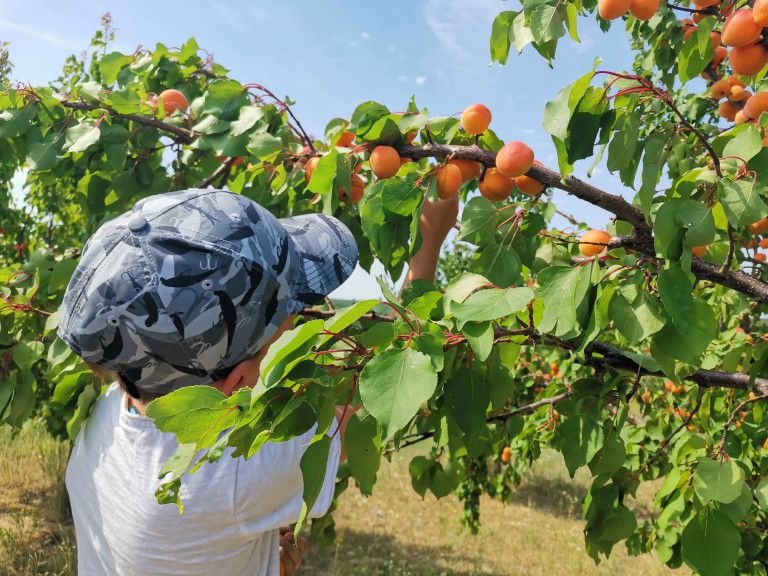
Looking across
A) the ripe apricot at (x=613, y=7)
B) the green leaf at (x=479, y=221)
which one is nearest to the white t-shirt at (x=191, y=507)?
the green leaf at (x=479, y=221)

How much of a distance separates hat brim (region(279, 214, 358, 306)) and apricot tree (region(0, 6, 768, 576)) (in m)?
0.06

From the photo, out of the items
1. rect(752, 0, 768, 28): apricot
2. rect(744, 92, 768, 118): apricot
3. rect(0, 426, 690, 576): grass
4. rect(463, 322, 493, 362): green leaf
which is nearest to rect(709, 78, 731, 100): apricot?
rect(744, 92, 768, 118): apricot

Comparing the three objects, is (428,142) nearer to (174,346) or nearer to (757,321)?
(174,346)

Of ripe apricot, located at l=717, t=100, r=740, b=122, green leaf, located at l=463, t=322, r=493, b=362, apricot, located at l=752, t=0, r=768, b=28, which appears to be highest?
ripe apricot, located at l=717, t=100, r=740, b=122

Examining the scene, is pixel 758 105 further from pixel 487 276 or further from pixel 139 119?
pixel 139 119

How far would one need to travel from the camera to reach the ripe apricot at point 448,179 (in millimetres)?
1120

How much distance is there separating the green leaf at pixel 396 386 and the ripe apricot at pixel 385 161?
62cm

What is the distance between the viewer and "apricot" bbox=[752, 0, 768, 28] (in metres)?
1.11

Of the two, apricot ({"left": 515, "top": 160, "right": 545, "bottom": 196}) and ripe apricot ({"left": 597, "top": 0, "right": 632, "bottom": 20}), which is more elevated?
ripe apricot ({"left": 597, "top": 0, "right": 632, "bottom": 20})

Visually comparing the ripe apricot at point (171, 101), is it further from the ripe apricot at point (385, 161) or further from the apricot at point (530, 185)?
the apricot at point (530, 185)

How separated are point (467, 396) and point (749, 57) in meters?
1.03

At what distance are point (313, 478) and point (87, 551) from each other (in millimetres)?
946

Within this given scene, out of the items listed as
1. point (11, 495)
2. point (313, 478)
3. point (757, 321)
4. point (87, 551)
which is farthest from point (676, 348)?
point (11, 495)

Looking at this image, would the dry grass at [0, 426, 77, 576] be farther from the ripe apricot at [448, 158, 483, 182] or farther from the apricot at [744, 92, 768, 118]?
the apricot at [744, 92, 768, 118]
